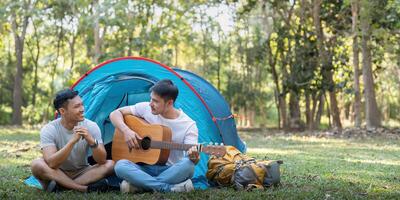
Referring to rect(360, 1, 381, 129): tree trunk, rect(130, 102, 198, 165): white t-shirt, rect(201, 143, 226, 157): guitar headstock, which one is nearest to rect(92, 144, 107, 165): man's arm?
rect(130, 102, 198, 165): white t-shirt

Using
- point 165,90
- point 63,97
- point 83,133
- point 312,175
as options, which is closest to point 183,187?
point 165,90

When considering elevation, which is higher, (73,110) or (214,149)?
(73,110)

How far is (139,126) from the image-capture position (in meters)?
5.35

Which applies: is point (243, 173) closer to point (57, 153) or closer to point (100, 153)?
point (100, 153)

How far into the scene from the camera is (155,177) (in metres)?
5.18

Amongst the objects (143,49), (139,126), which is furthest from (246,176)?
(143,49)

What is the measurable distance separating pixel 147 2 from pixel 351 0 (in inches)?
305

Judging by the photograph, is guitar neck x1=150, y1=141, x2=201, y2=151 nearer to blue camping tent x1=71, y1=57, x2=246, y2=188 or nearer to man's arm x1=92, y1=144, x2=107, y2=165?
man's arm x1=92, y1=144, x2=107, y2=165

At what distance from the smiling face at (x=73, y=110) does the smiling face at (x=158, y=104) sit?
0.62 metres

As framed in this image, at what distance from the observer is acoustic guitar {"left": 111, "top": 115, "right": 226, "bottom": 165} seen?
501 centimetres

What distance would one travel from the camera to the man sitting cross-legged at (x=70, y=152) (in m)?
4.99

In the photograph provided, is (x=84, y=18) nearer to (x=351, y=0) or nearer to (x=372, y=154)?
(x=351, y=0)

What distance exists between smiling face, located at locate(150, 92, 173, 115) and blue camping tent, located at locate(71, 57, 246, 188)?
142 cm

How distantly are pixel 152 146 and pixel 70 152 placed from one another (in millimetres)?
704
